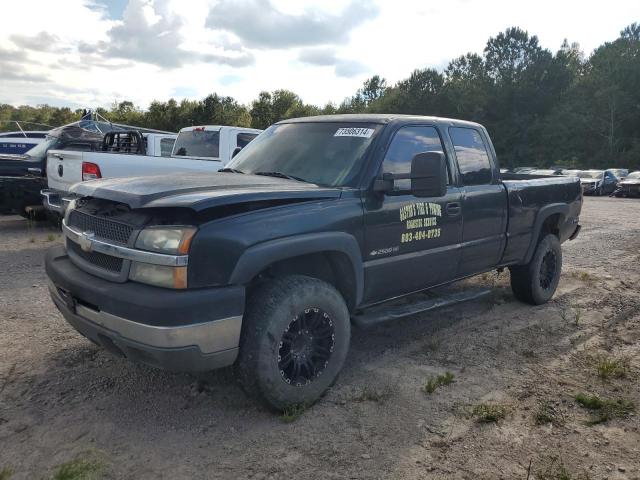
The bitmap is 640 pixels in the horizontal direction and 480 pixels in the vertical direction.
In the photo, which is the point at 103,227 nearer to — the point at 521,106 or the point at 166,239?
the point at 166,239

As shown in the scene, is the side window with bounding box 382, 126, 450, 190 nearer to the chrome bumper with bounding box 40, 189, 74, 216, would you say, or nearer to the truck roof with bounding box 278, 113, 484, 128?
the truck roof with bounding box 278, 113, 484, 128

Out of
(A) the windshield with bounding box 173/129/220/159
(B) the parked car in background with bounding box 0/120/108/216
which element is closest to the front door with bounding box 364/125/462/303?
(A) the windshield with bounding box 173/129/220/159

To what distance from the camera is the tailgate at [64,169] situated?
301 inches

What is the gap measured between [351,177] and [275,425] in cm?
171

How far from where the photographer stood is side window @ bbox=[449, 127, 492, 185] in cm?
466

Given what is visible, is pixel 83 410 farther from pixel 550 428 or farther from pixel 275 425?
pixel 550 428

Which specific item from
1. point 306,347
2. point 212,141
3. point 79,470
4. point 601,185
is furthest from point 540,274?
point 601,185

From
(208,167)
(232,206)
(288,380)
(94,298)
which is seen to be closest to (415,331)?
(288,380)

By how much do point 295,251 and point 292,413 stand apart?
976mm

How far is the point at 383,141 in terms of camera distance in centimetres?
393

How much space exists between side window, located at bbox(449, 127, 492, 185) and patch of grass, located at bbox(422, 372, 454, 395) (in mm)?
1687

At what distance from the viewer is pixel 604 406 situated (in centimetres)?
345

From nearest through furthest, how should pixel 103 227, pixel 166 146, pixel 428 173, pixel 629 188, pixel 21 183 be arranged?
pixel 103 227 < pixel 428 173 < pixel 21 183 < pixel 166 146 < pixel 629 188

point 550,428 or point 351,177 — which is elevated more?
point 351,177
